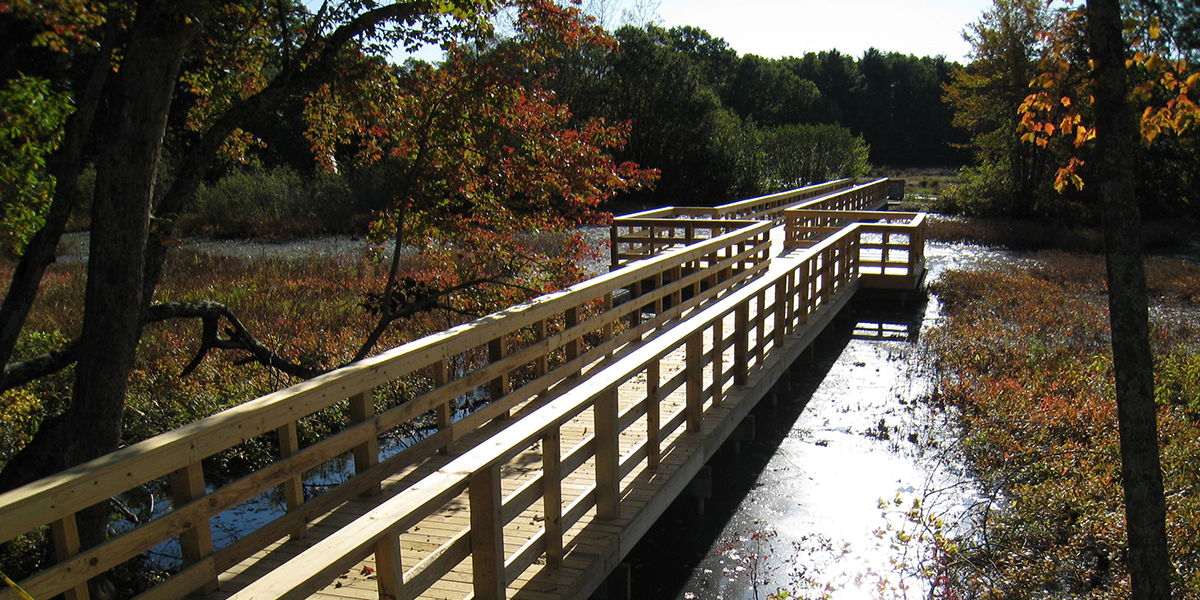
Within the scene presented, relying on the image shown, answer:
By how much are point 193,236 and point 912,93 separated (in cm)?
7938

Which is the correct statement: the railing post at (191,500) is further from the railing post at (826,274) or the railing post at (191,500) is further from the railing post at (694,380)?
the railing post at (826,274)

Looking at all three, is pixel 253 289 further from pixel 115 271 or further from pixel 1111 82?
pixel 1111 82

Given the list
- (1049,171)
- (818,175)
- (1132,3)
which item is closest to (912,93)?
(818,175)

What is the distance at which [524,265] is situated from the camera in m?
8.45

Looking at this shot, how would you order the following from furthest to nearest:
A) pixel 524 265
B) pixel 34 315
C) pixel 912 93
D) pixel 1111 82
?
pixel 912 93 → pixel 34 315 → pixel 524 265 → pixel 1111 82

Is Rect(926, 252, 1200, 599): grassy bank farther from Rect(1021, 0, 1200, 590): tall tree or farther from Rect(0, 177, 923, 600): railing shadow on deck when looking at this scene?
Rect(0, 177, 923, 600): railing shadow on deck

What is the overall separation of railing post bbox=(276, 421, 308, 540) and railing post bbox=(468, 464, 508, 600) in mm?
1283

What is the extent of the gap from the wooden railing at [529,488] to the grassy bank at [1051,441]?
2.02 metres

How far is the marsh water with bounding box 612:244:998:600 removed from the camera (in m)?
5.48

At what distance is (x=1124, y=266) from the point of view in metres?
2.99

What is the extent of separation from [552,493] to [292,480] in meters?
1.38

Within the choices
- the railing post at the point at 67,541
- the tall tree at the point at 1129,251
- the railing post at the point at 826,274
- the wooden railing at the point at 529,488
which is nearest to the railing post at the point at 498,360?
the wooden railing at the point at 529,488

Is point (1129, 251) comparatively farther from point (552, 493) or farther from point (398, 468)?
point (398, 468)

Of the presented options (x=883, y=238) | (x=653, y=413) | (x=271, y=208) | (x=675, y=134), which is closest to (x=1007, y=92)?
(x=675, y=134)
